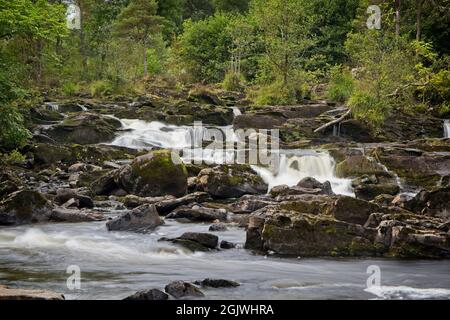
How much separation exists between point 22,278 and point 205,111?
24.0 metres

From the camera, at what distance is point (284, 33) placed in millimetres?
37188

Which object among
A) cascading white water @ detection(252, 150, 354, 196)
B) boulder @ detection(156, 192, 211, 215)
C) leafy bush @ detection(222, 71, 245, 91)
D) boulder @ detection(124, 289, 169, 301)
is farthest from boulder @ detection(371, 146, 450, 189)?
leafy bush @ detection(222, 71, 245, 91)

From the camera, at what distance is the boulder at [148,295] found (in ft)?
27.0

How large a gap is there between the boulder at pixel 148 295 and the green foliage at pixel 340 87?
30357 millimetres

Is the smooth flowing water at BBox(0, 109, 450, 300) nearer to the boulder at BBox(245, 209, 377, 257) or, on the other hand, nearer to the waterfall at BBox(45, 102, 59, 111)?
the boulder at BBox(245, 209, 377, 257)

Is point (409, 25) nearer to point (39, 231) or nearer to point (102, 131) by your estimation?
point (102, 131)

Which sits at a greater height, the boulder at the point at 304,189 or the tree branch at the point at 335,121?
the tree branch at the point at 335,121

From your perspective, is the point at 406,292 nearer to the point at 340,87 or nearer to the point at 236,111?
the point at 236,111

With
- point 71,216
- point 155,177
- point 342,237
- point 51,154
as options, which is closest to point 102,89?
point 51,154

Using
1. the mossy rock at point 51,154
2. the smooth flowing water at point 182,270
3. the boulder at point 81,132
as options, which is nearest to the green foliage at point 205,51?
the boulder at point 81,132

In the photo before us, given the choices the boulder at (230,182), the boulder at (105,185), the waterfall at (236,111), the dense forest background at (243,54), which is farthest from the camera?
the waterfall at (236,111)

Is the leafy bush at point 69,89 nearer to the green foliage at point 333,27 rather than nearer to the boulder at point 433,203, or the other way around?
the green foliage at point 333,27

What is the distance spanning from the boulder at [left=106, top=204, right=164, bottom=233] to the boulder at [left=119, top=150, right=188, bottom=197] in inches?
154

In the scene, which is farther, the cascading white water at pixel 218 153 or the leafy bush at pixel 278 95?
the leafy bush at pixel 278 95
